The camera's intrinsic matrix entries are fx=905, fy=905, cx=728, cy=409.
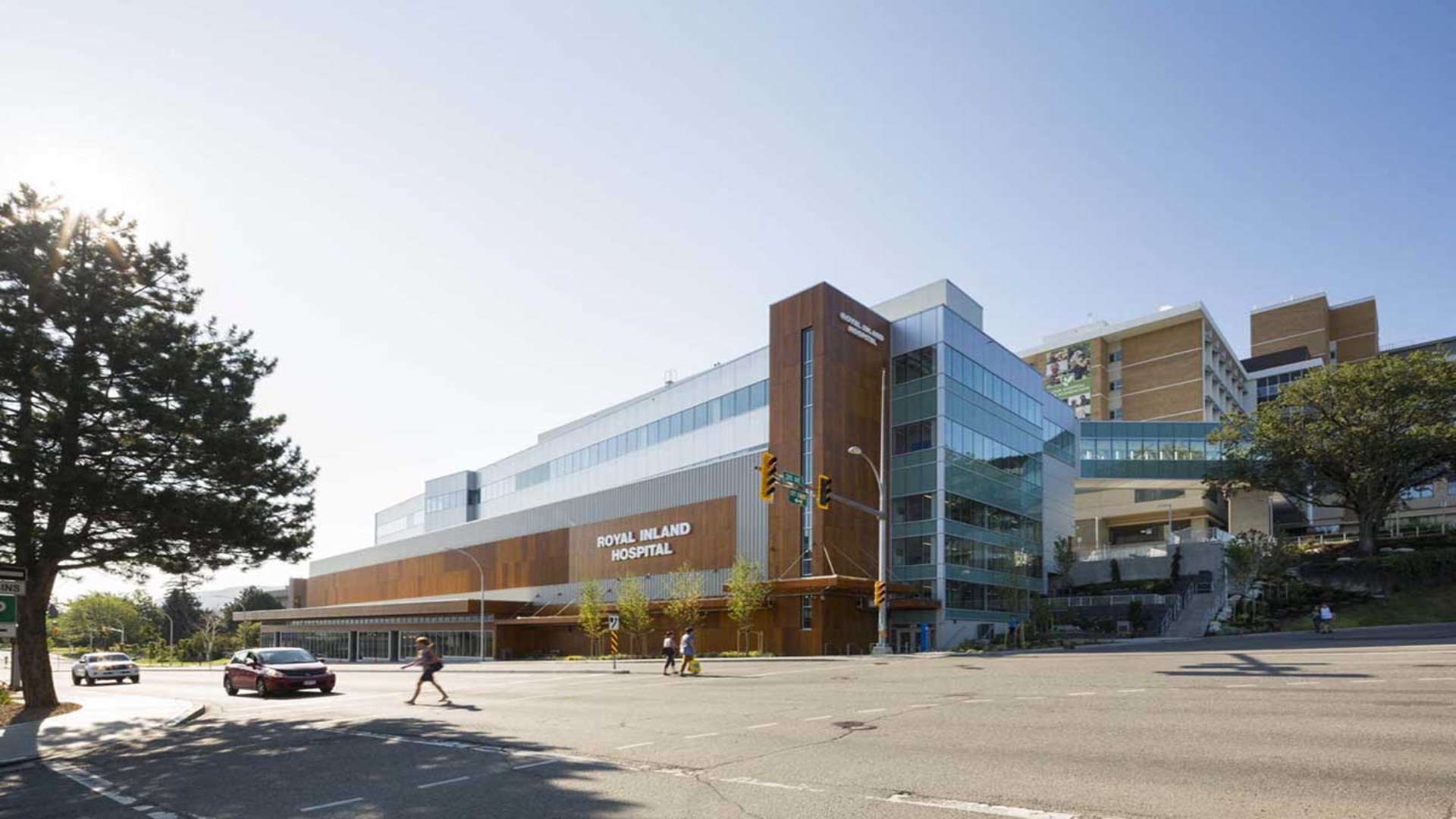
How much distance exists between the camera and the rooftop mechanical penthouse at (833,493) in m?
47.8

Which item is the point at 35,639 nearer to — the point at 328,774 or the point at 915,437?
the point at 328,774

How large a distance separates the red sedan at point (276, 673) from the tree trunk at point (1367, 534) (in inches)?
2411

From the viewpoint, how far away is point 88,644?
121625mm

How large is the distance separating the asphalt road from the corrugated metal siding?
29.4m

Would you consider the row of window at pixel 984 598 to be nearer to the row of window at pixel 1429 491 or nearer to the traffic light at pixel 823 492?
the traffic light at pixel 823 492

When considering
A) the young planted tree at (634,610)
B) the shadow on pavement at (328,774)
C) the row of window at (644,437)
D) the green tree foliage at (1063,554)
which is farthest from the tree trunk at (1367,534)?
the shadow on pavement at (328,774)

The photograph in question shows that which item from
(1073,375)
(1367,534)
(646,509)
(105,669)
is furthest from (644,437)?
(1073,375)

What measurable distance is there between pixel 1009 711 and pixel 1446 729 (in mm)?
5433

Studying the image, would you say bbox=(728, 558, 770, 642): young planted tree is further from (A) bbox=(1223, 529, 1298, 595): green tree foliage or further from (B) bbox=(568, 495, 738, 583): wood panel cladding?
(A) bbox=(1223, 529, 1298, 595): green tree foliage

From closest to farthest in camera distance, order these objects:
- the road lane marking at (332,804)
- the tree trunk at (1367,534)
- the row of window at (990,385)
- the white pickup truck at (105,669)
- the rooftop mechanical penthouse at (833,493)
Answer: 1. the road lane marking at (332,804)
2. the white pickup truck at (105,669)
3. the rooftop mechanical penthouse at (833,493)
4. the row of window at (990,385)
5. the tree trunk at (1367,534)

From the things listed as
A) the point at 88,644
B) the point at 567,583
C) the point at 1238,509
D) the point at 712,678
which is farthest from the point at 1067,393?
the point at 88,644

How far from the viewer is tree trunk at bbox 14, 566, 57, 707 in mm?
22391

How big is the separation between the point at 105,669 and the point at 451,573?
41.2m

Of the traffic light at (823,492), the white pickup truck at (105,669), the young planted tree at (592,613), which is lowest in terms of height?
the white pickup truck at (105,669)
